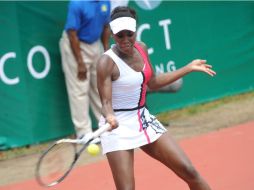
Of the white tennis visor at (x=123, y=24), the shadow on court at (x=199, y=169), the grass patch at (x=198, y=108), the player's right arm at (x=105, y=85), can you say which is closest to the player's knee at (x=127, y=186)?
the player's right arm at (x=105, y=85)

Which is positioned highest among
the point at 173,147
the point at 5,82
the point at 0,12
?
the point at 0,12

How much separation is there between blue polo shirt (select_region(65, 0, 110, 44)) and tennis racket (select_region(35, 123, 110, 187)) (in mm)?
3460

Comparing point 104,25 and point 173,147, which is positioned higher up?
point 104,25

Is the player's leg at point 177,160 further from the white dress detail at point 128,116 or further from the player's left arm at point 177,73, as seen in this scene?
the player's left arm at point 177,73

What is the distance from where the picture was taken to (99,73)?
498cm

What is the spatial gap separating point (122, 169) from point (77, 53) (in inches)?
146

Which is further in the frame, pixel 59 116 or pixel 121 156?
pixel 59 116

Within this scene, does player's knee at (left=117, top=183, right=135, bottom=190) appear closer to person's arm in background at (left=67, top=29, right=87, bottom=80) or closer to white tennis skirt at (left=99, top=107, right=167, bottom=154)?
white tennis skirt at (left=99, top=107, right=167, bottom=154)

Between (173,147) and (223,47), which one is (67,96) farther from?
(173,147)

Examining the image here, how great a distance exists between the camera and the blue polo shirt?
8.30 meters

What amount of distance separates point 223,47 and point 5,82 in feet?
14.0

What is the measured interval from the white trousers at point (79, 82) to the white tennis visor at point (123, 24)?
3.62 m

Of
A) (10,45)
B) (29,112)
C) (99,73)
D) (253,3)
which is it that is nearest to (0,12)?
(10,45)

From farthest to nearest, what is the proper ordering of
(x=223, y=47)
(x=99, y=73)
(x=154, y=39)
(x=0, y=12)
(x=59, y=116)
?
(x=223, y=47)
(x=154, y=39)
(x=59, y=116)
(x=0, y=12)
(x=99, y=73)
